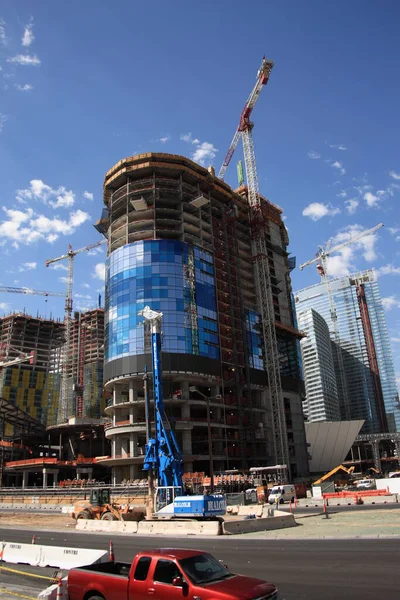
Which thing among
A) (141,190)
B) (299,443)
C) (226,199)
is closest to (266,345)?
(299,443)

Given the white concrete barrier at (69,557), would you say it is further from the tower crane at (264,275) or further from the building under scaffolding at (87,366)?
the building under scaffolding at (87,366)

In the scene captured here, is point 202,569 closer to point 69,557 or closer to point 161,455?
point 69,557

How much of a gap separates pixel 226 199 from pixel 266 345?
34690 mm

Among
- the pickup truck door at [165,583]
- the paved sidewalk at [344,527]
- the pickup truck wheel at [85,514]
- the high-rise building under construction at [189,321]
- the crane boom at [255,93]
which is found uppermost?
the crane boom at [255,93]

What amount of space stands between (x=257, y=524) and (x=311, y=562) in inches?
550

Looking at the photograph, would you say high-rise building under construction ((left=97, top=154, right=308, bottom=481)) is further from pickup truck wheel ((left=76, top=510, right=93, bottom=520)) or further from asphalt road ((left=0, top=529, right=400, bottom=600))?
asphalt road ((left=0, top=529, right=400, bottom=600))

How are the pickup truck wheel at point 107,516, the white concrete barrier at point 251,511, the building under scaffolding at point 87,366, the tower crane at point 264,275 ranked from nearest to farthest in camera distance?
the white concrete barrier at point 251,511 < the pickup truck wheel at point 107,516 < the tower crane at point 264,275 < the building under scaffolding at point 87,366

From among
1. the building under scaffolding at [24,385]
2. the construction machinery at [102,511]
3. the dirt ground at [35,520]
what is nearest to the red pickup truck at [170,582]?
the construction machinery at [102,511]

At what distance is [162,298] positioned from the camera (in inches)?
3474

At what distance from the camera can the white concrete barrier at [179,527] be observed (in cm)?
2877

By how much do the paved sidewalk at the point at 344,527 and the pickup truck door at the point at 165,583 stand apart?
55.7 feet

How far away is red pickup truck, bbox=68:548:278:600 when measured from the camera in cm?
898

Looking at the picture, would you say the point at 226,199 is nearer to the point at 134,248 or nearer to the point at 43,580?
the point at 134,248

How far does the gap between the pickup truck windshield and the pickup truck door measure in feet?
0.62
